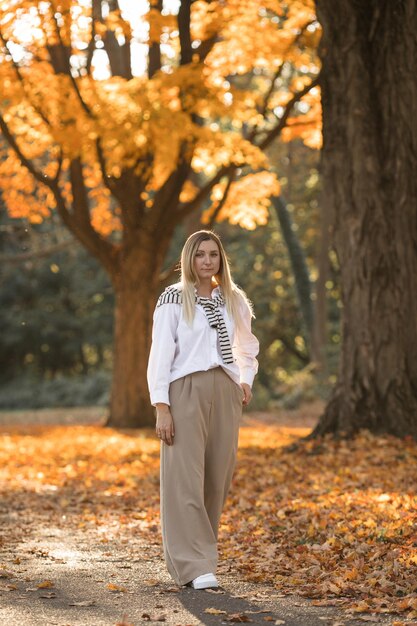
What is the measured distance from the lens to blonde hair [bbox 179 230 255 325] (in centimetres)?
585

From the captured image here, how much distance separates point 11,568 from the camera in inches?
251

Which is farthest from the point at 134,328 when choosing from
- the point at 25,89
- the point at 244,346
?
the point at 244,346

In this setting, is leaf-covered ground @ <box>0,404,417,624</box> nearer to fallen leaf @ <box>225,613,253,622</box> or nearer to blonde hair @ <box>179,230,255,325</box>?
fallen leaf @ <box>225,613,253,622</box>

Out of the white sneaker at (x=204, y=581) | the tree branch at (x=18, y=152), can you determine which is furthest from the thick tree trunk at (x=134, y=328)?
the white sneaker at (x=204, y=581)

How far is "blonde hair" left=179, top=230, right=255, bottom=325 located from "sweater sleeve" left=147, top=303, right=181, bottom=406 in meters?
0.09

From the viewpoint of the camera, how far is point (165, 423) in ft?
18.7

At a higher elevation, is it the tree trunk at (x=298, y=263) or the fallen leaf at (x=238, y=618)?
the tree trunk at (x=298, y=263)

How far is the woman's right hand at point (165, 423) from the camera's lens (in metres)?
5.72

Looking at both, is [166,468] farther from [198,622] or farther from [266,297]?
[266,297]

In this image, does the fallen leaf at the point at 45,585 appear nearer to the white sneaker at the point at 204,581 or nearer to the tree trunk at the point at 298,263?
the white sneaker at the point at 204,581

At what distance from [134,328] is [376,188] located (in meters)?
7.02

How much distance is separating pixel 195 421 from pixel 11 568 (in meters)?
1.64

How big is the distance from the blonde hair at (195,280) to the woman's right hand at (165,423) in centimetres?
51

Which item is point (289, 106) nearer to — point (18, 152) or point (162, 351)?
point (18, 152)
